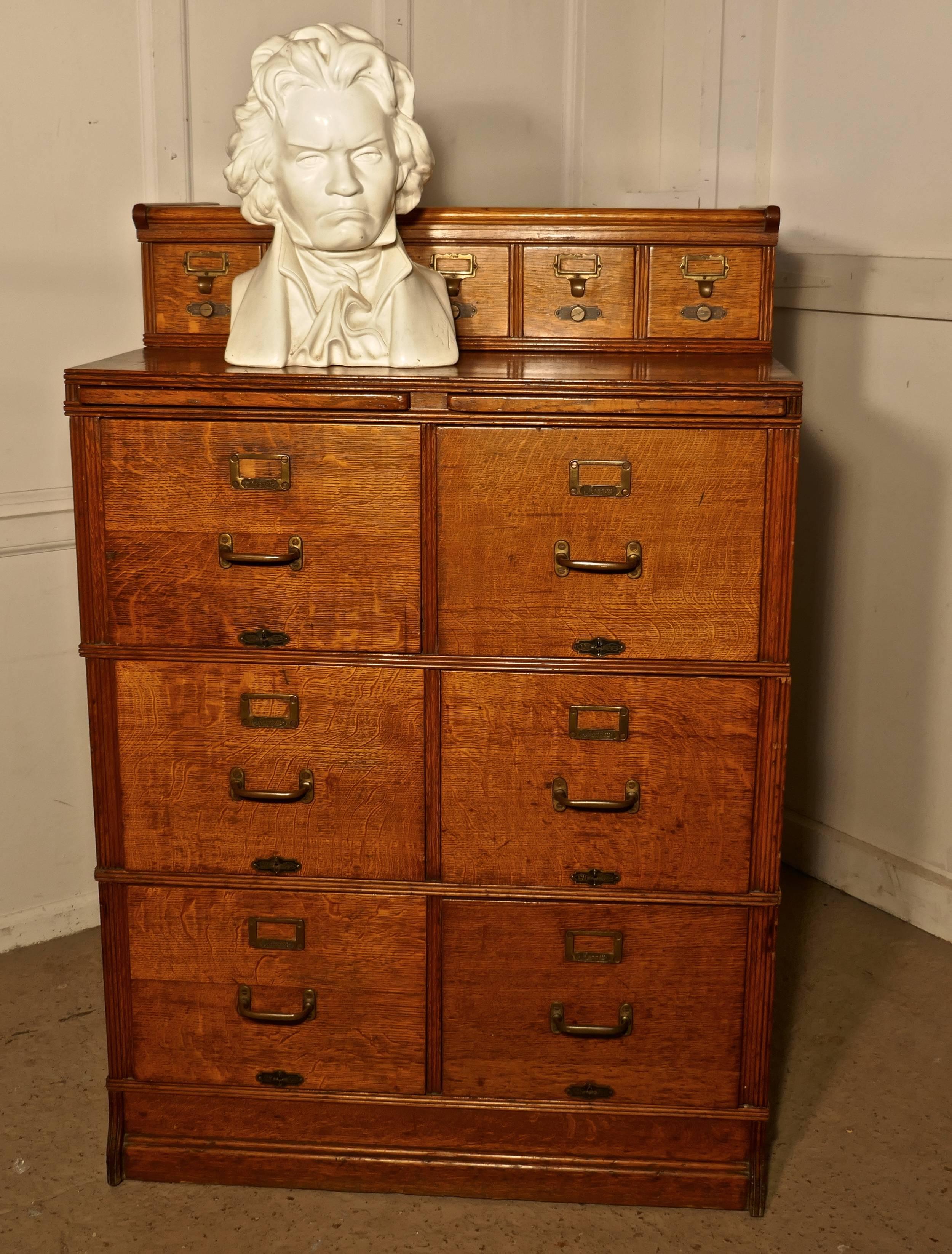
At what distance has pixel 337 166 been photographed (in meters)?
2.27

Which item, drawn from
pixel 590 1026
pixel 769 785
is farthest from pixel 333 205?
pixel 590 1026

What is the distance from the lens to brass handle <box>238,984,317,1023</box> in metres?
2.42

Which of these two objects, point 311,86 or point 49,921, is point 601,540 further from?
point 49,921

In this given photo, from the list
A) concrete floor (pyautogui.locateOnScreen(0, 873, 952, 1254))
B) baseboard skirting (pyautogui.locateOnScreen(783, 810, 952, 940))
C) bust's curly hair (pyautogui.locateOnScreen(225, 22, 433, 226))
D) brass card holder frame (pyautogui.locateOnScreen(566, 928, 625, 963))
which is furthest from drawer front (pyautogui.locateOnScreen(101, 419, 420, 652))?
baseboard skirting (pyautogui.locateOnScreen(783, 810, 952, 940))

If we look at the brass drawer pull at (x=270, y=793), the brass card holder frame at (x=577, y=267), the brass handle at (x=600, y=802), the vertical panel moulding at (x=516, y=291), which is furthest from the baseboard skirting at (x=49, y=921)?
the brass card holder frame at (x=577, y=267)

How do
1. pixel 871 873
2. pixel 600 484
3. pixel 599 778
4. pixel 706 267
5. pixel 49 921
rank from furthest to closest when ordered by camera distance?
pixel 871 873
pixel 49 921
pixel 706 267
pixel 599 778
pixel 600 484

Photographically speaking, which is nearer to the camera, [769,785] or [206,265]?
[769,785]

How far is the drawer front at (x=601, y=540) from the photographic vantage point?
2.19 metres

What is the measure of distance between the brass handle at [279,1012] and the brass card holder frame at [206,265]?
1.34m

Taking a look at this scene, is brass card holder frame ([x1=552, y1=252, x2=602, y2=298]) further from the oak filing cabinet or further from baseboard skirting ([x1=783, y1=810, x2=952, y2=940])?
baseboard skirting ([x1=783, y1=810, x2=952, y2=940])

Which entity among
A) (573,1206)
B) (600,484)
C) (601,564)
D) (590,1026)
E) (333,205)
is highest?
(333,205)

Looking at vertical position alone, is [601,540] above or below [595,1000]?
above

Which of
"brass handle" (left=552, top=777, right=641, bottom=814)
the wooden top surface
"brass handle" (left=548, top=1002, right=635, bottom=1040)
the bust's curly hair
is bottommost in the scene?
"brass handle" (left=548, top=1002, right=635, bottom=1040)

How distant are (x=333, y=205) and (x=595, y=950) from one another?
4.40ft
